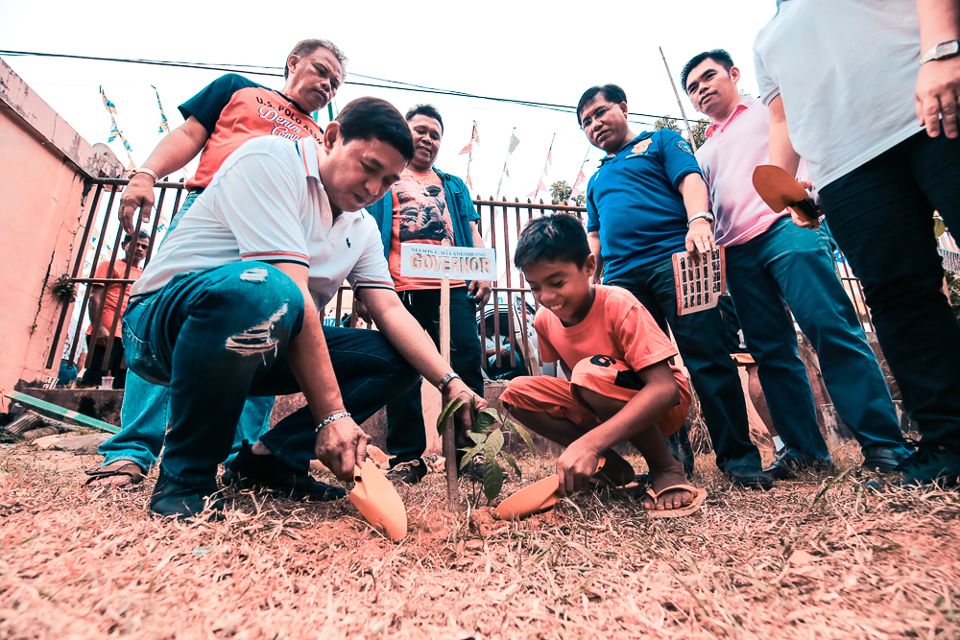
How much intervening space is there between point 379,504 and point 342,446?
0.19 m

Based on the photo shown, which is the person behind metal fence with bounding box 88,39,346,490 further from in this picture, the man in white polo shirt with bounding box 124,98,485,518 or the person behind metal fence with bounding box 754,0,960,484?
the person behind metal fence with bounding box 754,0,960,484

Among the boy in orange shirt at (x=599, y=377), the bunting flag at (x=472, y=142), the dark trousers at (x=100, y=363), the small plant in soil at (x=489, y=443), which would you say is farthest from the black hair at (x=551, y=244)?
the bunting flag at (x=472, y=142)

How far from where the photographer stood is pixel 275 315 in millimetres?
1368

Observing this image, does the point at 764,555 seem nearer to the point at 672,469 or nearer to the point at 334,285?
the point at 672,469

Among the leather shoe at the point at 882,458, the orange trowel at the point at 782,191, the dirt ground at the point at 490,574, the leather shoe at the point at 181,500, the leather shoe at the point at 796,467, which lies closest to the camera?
the dirt ground at the point at 490,574

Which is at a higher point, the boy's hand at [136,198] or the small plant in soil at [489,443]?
the boy's hand at [136,198]

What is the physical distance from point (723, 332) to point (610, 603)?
1.63 m

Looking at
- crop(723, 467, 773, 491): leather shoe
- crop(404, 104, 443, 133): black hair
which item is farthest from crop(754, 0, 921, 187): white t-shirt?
crop(404, 104, 443, 133): black hair

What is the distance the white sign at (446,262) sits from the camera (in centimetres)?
194

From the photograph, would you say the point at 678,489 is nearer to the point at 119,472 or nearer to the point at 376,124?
the point at 376,124

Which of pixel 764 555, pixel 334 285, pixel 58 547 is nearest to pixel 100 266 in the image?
pixel 334 285

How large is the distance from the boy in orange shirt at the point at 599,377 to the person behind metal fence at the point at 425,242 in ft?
2.11

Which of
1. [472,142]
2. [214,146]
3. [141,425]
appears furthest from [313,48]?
[472,142]

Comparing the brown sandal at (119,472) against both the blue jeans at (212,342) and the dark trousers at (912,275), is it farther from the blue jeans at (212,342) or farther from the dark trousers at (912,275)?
the dark trousers at (912,275)
